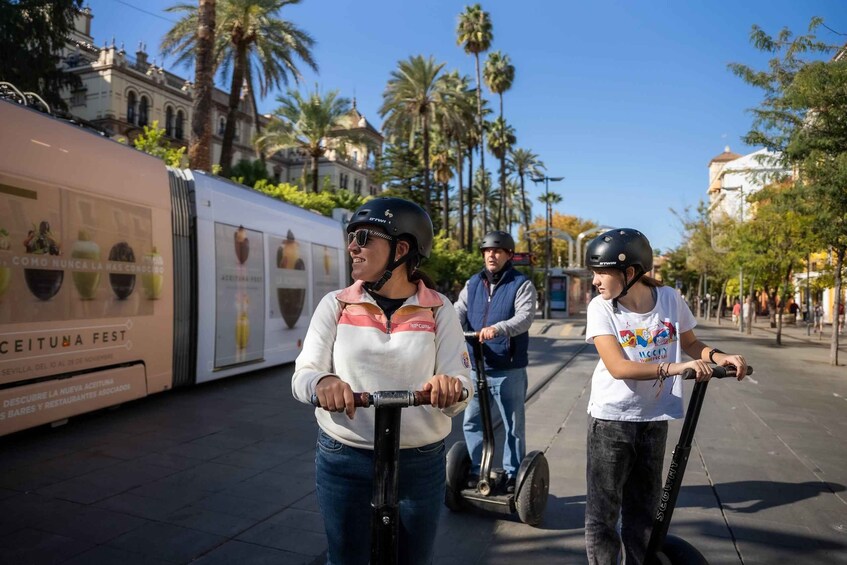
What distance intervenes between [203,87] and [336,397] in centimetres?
1413

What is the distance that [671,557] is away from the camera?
265 cm

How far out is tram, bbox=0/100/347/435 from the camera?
5.59m

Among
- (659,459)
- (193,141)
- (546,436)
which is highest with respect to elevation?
(193,141)

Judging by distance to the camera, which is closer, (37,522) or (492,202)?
(37,522)

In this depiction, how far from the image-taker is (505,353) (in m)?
4.08

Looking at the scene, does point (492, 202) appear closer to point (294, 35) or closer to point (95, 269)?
point (294, 35)

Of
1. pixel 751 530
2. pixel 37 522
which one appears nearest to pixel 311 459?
pixel 37 522

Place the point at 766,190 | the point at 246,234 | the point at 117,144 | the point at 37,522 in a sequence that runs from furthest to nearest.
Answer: the point at 766,190 < the point at 246,234 < the point at 117,144 < the point at 37,522

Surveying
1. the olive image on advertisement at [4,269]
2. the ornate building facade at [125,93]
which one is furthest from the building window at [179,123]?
the olive image on advertisement at [4,269]

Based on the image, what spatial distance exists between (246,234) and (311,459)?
4992 millimetres

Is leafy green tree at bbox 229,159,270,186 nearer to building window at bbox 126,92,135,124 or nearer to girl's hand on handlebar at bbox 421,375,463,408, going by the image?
building window at bbox 126,92,135,124

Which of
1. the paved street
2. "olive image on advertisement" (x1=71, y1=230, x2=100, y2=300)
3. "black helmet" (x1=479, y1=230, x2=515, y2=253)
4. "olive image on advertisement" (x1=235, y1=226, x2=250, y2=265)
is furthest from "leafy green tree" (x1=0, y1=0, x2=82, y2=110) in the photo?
"black helmet" (x1=479, y1=230, x2=515, y2=253)

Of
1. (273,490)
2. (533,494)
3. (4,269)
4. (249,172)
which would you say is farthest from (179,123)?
(533,494)

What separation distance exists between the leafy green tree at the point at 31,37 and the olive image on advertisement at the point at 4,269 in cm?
2241
